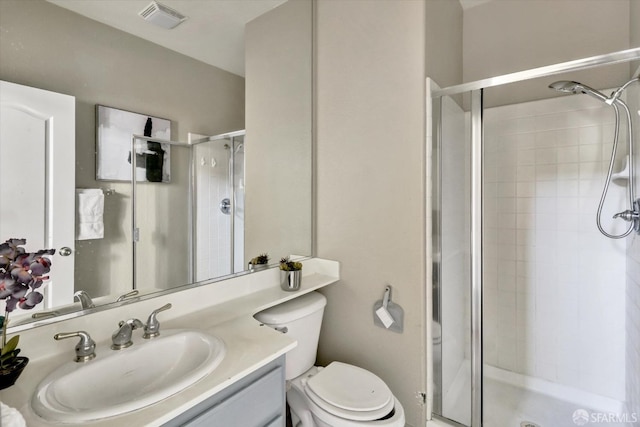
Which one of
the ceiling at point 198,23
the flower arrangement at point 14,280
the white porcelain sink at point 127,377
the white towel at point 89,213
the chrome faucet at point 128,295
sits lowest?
the white porcelain sink at point 127,377

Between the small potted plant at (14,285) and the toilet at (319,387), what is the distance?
84 cm

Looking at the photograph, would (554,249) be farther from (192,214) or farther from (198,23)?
(198,23)

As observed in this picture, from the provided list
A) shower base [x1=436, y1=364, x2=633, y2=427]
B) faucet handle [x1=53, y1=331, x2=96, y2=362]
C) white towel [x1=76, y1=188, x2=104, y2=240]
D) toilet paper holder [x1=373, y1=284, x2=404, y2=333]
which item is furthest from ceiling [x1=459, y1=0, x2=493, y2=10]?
faucet handle [x1=53, y1=331, x2=96, y2=362]

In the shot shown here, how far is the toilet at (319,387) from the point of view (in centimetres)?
122

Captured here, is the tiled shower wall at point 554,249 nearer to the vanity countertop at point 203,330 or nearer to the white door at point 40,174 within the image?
the vanity countertop at point 203,330

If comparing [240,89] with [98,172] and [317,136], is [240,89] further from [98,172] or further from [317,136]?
[98,172]

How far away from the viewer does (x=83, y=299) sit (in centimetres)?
100

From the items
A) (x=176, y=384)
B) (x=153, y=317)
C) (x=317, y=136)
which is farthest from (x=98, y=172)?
(x=317, y=136)

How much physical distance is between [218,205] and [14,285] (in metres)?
0.78

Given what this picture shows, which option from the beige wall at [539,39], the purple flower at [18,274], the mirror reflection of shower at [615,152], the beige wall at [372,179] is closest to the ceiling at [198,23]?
the beige wall at [372,179]

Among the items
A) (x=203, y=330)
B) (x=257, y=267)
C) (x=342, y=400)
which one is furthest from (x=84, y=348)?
(x=342, y=400)

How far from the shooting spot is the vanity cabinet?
802 mm

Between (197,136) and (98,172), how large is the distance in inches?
15.9

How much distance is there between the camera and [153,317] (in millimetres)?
1042
